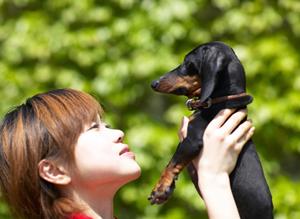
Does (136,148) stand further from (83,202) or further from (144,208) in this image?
(83,202)

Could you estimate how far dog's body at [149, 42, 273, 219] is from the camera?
206cm

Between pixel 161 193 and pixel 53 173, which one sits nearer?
pixel 161 193

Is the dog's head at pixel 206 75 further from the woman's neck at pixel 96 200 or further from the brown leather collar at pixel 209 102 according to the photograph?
the woman's neck at pixel 96 200

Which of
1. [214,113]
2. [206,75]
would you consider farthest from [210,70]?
[214,113]

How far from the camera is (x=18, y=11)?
548cm

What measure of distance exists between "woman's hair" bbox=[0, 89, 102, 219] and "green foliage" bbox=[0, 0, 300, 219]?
2.75 meters

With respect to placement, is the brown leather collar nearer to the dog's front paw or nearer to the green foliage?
the dog's front paw

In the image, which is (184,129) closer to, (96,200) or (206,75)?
(206,75)

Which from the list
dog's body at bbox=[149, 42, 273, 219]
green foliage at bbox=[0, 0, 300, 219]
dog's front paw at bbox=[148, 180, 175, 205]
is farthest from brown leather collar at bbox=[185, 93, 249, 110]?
green foliage at bbox=[0, 0, 300, 219]

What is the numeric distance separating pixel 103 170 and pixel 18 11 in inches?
141

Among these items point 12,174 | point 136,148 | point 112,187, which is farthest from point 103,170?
point 136,148

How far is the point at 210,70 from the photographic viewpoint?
2.10 m

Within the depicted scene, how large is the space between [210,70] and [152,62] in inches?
114

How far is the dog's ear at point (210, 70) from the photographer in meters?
2.07
